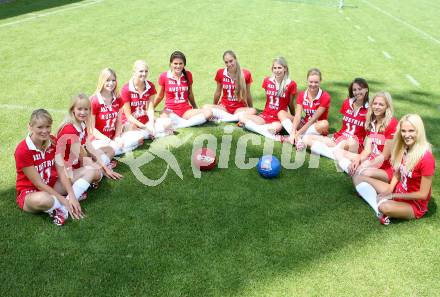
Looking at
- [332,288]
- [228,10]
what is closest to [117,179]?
[332,288]

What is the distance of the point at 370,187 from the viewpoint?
4.96 m

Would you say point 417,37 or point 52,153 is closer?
point 52,153

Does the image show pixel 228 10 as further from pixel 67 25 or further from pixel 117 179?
pixel 117 179

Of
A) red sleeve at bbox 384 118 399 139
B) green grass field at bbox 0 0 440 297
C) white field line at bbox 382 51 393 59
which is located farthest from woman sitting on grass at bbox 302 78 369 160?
white field line at bbox 382 51 393 59

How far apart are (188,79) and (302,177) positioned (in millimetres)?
2632

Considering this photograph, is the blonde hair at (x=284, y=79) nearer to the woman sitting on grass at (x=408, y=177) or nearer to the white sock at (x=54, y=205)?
the woman sitting on grass at (x=408, y=177)

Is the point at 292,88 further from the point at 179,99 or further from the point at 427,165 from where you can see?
the point at 427,165

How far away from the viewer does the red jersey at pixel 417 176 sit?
14.3ft

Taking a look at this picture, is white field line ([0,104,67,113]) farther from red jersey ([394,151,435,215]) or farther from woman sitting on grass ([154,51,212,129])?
red jersey ([394,151,435,215])

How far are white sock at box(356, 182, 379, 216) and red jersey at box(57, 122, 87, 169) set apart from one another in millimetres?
3368

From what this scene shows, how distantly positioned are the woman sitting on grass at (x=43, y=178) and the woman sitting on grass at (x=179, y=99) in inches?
98.0

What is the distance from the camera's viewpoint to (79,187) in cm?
480

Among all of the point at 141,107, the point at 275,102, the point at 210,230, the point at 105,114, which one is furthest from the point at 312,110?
the point at 105,114

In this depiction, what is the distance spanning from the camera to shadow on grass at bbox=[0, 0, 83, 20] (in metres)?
15.6
